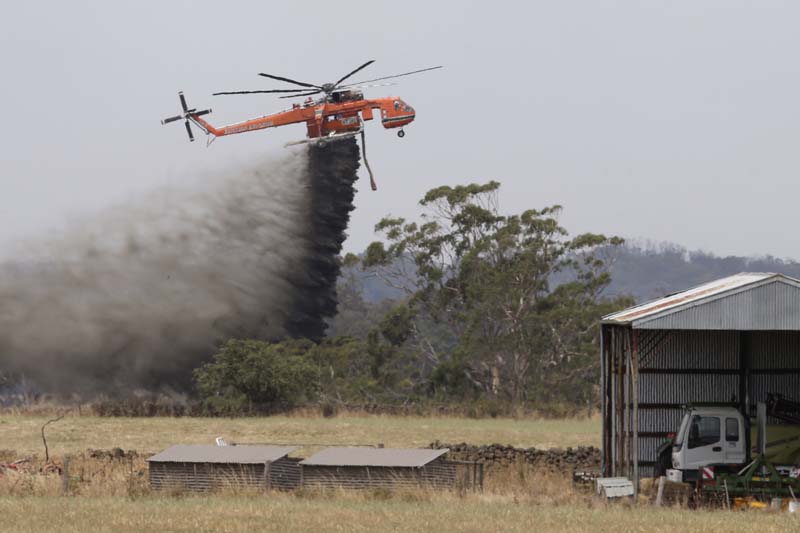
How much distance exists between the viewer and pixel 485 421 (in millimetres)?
51344

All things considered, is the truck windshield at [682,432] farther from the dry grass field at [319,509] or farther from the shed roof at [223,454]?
the shed roof at [223,454]

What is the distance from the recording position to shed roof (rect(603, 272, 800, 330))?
25672mm

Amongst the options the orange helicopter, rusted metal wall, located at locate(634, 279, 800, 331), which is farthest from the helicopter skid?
rusted metal wall, located at locate(634, 279, 800, 331)

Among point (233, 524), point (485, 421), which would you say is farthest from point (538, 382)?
point (233, 524)

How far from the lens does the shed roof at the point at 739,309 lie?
2567cm

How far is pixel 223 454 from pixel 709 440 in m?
9.85

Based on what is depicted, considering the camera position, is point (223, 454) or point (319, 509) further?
point (223, 454)

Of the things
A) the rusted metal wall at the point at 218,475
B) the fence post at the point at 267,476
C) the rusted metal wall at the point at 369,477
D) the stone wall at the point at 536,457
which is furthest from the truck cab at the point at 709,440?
the fence post at the point at 267,476

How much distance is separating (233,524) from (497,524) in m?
4.01

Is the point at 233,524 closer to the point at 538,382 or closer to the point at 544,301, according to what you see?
the point at 538,382

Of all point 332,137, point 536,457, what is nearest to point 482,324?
point 332,137

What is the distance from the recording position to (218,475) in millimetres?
24328

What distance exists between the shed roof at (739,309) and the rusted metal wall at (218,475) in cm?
730

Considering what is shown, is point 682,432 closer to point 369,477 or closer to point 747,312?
point 747,312
